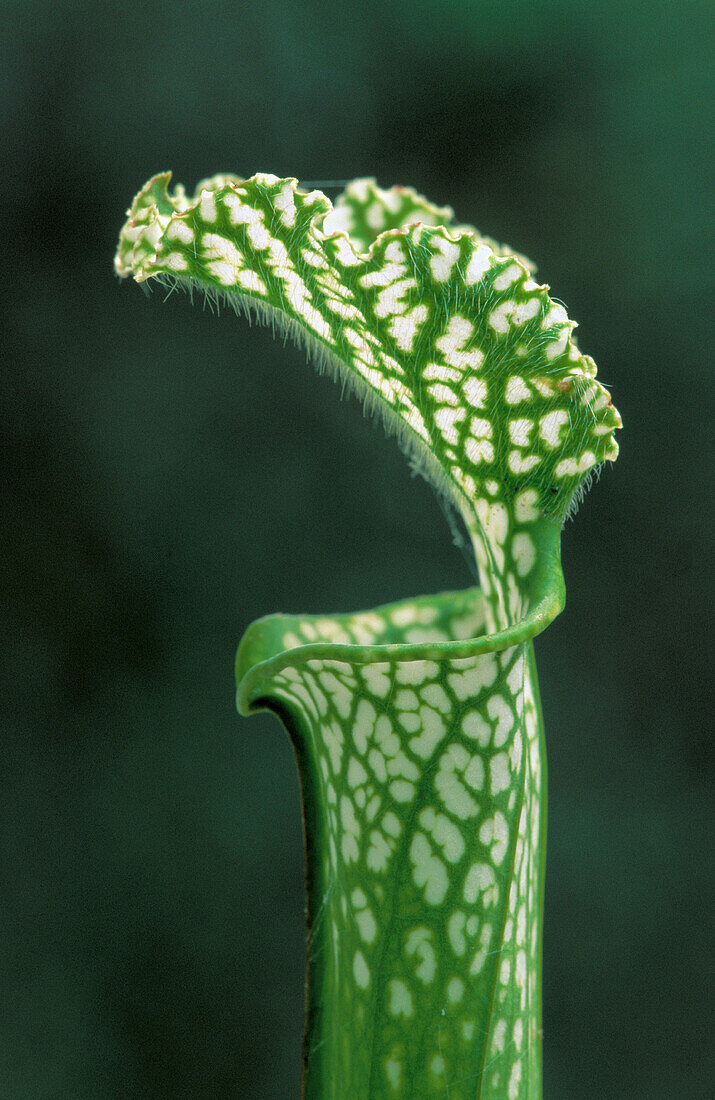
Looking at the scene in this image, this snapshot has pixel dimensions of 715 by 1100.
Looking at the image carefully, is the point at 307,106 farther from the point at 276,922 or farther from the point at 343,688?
the point at 276,922

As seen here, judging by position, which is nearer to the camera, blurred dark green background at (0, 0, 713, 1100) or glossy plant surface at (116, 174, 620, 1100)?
glossy plant surface at (116, 174, 620, 1100)

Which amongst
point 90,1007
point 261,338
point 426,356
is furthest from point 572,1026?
point 426,356

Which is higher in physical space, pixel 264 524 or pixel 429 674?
pixel 264 524

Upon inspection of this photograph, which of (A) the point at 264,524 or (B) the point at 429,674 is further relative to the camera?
(A) the point at 264,524

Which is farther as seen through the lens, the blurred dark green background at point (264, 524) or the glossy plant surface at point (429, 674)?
the blurred dark green background at point (264, 524)
